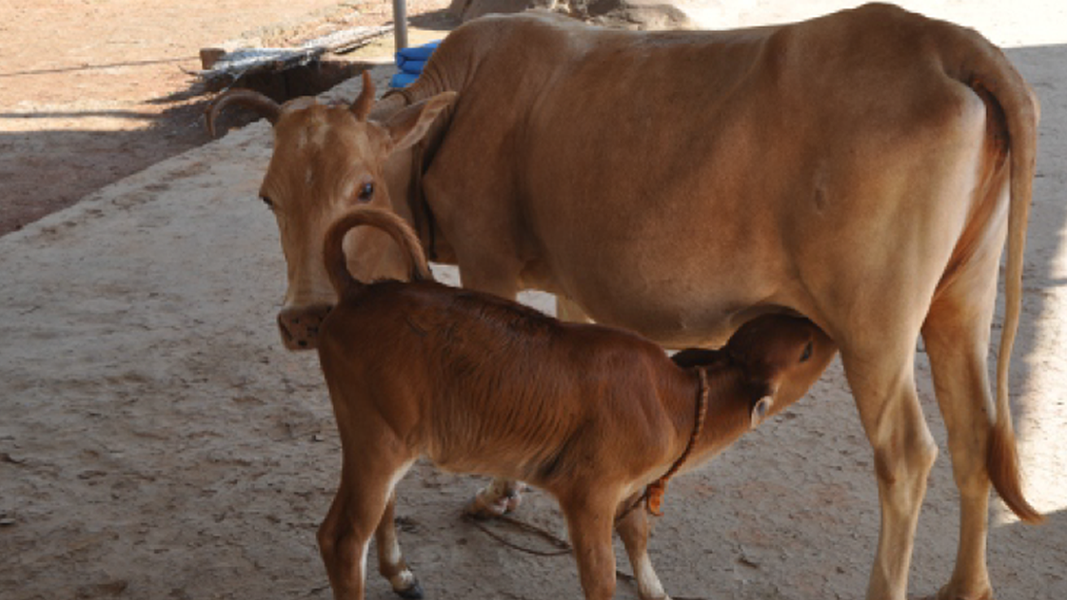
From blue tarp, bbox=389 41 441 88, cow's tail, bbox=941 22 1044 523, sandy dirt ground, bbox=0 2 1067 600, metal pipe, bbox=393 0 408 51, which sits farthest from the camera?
metal pipe, bbox=393 0 408 51

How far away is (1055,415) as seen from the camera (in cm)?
505

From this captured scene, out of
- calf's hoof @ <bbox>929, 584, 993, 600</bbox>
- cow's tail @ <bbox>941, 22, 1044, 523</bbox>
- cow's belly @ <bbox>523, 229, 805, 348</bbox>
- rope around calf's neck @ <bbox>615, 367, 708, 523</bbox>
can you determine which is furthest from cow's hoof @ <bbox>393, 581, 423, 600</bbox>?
cow's tail @ <bbox>941, 22, 1044, 523</bbox>

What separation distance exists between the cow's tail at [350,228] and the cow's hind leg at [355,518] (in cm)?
51

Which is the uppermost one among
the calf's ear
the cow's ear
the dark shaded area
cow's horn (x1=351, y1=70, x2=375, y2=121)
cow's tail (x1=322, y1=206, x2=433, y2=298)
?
cow's horn (x1=351, y1=70, x2=375, y2=121)

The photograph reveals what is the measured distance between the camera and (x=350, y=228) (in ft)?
11.0

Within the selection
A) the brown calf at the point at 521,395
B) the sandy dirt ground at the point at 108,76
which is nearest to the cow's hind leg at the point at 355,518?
the brown calf at the point at 521,395

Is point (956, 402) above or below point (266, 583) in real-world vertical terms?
above

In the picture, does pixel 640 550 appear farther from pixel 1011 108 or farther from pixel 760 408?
pixel 1011 108

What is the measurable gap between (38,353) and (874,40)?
4305 millimetres

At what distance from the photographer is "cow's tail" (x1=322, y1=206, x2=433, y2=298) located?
3283mm

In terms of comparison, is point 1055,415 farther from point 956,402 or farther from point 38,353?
point 38,353

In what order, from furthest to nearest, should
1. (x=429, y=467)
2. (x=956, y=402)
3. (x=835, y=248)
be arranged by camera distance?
(x=429, y=467) < (x=956, y=402) < (x=835, y=248)

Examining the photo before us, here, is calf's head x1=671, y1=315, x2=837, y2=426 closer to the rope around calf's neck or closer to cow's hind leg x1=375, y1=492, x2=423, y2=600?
the rope around calf's neck

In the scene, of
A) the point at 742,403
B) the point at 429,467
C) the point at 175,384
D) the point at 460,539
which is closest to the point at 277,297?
the point at 175,384
